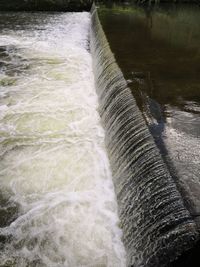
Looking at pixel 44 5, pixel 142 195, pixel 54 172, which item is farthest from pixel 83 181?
pixel 44 5

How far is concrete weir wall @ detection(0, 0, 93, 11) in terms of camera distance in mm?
12703

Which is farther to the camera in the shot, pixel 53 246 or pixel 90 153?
pixel 90 153

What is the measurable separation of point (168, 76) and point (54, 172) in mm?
2521

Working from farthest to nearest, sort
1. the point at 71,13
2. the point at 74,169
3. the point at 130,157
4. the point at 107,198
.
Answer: the point at 71,13
the point at 74,169
the point at 107,198
the point at 130,157

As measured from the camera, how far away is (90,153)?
4.30m

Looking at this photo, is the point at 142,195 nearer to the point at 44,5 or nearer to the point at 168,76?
the point at 168,76

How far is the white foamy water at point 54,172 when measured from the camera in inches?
120

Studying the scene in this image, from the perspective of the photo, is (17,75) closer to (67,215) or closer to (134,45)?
(134,45)

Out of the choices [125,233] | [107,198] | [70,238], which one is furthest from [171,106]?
[70,238]

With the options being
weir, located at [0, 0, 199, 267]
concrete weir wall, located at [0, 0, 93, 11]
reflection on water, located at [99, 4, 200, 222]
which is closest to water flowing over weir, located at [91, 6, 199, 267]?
weir, located at [0, 0, 199, 267]

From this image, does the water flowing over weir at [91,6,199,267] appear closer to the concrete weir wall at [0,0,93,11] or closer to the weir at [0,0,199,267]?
the weir at [0,0,199,267]

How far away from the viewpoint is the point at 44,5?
12883 millimetres

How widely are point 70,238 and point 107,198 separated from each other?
657 millimetres

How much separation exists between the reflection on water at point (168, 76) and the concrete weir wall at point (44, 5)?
3.93 meters
